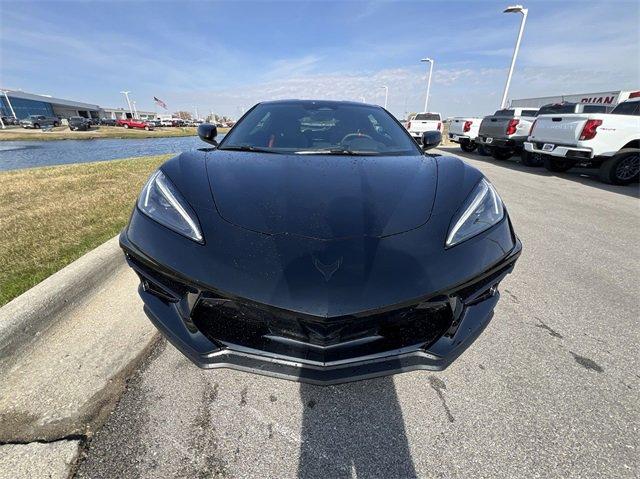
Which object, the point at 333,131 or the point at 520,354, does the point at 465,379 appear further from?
the point at 333,131

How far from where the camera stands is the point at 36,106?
209 ft

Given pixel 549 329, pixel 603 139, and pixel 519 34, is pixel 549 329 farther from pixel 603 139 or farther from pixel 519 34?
pixel 519 34

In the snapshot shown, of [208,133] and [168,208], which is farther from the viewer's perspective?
[208,133]

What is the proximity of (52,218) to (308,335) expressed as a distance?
3.81 m

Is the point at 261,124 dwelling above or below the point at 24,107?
above

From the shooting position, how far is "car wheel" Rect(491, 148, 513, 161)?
1167 centimetres

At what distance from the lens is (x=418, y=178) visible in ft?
5.73

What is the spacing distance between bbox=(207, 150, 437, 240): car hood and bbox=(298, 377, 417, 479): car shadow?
0.84 meters

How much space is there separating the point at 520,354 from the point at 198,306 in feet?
5.97

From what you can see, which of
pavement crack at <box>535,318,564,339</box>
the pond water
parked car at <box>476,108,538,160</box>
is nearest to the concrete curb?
pavement crack at <box>535,318,564,339</box>

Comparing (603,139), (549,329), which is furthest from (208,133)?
(603,139)

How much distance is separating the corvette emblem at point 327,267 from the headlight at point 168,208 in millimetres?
491

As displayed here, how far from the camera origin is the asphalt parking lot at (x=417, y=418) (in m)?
1.27

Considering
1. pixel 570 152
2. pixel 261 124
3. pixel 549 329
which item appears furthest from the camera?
pixel 570 152
